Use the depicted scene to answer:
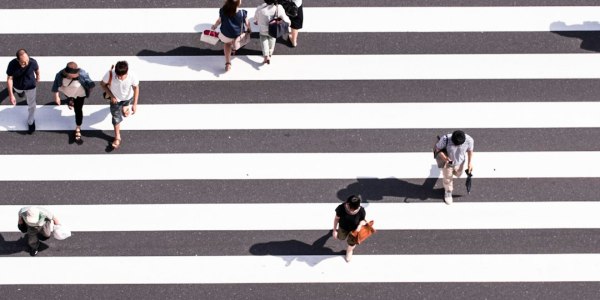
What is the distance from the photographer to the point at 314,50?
13.6 metres

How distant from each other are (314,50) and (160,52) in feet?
8.22

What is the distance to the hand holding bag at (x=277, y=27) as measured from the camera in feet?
41.4

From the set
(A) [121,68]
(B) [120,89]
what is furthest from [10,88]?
(A) [121,68]

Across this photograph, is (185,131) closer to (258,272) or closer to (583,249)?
(258,272)

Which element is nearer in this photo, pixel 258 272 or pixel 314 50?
pixel 258 272

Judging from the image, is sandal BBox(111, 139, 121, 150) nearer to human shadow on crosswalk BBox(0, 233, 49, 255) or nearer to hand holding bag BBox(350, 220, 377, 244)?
human shadow on crosswalk BBox(0, 233, 49, 255)

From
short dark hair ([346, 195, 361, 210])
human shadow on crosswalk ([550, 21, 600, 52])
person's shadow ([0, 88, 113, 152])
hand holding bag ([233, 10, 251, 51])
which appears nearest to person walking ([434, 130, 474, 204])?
short dark hair ([346, 195, 361, 210])

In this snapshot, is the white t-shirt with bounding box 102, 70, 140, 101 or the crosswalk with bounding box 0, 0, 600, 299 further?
the crosswalk with bounding box 0, 0, 600, 299

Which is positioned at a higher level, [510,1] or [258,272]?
[510,1]

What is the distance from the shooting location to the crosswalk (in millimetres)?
12188

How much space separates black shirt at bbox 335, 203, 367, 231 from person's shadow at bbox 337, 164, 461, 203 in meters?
1.22

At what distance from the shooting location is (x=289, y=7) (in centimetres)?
1294

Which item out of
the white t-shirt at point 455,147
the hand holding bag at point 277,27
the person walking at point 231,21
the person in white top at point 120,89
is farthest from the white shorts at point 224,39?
the white t-shirt at point 455,147

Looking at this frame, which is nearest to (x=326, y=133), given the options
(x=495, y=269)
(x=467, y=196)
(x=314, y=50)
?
(x=314, y=50)
